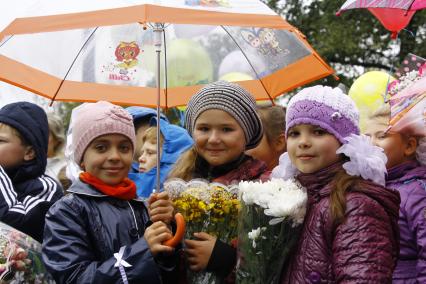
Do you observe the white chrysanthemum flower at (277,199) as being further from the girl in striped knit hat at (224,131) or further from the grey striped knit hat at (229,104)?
the grey striped knit hat at (229,104)

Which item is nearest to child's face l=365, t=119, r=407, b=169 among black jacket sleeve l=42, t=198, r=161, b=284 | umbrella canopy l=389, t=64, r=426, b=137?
umbrella canopy l=389, t=64, r=426, b=137

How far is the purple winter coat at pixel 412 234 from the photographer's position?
3717 mm

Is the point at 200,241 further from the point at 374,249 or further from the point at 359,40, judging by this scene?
the point at 359,40

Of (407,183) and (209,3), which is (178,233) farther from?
(407,183)

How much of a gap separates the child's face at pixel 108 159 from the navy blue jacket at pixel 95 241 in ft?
0.31

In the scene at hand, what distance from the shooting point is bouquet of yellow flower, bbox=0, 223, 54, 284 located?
3297 mm

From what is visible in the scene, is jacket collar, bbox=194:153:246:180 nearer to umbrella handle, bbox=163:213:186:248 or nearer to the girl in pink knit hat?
the girl in pink knit hat

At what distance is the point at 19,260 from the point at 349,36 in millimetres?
14395

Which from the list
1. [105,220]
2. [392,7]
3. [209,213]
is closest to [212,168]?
[209,213]

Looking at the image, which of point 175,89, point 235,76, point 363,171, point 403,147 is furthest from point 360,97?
point 363,171

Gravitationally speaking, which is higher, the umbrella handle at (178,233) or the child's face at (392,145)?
the child's face at (392,145)

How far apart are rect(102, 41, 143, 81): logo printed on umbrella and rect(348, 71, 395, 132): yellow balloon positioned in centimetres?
142

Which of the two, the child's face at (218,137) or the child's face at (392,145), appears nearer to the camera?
the child's face at (218,137)

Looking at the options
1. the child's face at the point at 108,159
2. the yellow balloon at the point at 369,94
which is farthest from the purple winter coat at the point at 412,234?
the child's face at the point at 108,159
